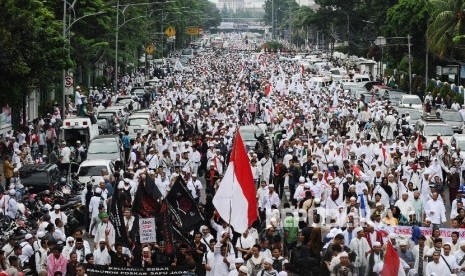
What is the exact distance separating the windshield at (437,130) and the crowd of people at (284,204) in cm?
176

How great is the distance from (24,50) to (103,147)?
5.79 m

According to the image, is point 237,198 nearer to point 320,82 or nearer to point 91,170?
point 91,170

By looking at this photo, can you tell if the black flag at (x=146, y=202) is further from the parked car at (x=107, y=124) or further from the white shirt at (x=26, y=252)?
the parked car at (x=107, y=124)

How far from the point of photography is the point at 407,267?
56.3 feet

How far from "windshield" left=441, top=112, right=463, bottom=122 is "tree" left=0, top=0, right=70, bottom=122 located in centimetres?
1390

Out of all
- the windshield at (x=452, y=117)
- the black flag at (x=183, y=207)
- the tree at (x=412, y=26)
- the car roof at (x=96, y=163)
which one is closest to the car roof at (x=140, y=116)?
the windshield at (x=452, y=117)

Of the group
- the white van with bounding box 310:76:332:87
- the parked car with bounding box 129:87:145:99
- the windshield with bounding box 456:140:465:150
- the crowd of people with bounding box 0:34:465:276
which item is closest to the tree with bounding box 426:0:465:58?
the white van with bounding box 310:76:332:87

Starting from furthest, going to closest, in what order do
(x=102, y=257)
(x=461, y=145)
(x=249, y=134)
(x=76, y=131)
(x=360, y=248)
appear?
(x=76, y=131)
(x=249, y=134)
(x=461, y=145)
(x=360, y=248)
(x=102, y=257)

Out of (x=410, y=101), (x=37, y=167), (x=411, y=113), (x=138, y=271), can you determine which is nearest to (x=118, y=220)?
(x=138, y=271)

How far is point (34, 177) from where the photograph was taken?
27.3m

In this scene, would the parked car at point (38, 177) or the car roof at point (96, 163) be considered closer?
the parked car at point (38, 177)

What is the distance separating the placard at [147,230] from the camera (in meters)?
17.6

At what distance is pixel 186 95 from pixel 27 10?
66.3 feet

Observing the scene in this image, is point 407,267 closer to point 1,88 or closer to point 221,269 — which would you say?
point 221,269
